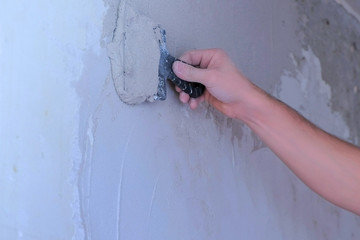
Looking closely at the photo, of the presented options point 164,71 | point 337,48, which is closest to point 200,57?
point 164,71

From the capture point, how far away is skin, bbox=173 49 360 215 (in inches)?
52.7

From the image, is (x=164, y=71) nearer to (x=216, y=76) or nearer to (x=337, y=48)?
(x=216, y=76)

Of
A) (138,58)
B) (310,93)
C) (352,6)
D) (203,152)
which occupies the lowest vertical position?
(203,152)

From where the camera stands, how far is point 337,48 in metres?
2.32

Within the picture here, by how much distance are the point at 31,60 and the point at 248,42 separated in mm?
902

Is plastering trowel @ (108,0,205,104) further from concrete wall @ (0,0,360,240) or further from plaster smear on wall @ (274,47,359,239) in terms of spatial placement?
plaster smear on wall @ (274,47,359,239)

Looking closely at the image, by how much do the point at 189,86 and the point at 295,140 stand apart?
316mm

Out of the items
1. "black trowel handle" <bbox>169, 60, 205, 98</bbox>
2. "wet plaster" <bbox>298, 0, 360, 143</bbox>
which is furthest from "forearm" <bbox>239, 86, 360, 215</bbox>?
"wet plaster" <bbox>298, 0, 360, 143</bbox>

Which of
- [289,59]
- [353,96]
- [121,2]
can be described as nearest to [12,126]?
[121,2]

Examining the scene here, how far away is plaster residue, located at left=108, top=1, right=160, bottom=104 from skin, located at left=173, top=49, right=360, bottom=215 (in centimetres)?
13

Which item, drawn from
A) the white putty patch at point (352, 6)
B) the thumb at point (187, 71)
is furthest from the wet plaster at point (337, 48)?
the thumb at point (187, 71)

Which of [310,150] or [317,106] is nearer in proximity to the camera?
[310,150]

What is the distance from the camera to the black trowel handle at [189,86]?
1276 millimetres

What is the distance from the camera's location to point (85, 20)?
109 cm
